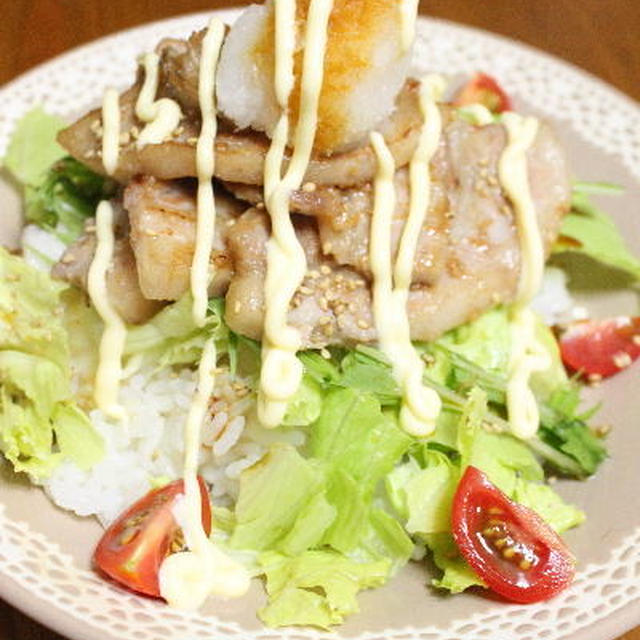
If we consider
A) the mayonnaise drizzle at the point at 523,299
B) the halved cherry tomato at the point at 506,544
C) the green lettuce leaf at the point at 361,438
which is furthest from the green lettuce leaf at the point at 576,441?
the green lettuce leaf at the point at 361,438

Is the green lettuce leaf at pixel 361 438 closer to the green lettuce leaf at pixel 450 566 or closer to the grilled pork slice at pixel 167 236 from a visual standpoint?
the green lettuce leaf at pixel 450 566

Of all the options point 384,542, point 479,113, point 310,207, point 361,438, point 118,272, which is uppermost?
point 310,207

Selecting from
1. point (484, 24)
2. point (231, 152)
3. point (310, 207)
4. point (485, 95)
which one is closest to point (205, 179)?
point (231, 152)

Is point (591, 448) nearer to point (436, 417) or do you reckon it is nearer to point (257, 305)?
point (436, 417)

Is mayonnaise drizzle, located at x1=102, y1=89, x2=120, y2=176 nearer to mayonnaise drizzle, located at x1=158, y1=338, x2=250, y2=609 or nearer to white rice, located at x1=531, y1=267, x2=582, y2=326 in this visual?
mayonnaise drizzle, located at x1=158, y1=338, x2=250, y2=609

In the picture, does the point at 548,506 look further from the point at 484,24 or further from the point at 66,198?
the point at 484,24

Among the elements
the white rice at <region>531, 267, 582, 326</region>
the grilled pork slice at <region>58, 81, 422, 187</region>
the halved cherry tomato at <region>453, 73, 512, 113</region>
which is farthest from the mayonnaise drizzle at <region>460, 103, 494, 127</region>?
the grilled pork slice at <region>58, 81, 422, 187</region>

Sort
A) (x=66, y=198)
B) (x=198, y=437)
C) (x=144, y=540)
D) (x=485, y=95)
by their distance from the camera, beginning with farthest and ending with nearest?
(x=485, y=95), (x=66, y=198), (x=198, y=437), (x=144, y=540)

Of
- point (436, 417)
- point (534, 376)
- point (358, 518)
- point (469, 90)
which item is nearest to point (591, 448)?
point (534, 376)
